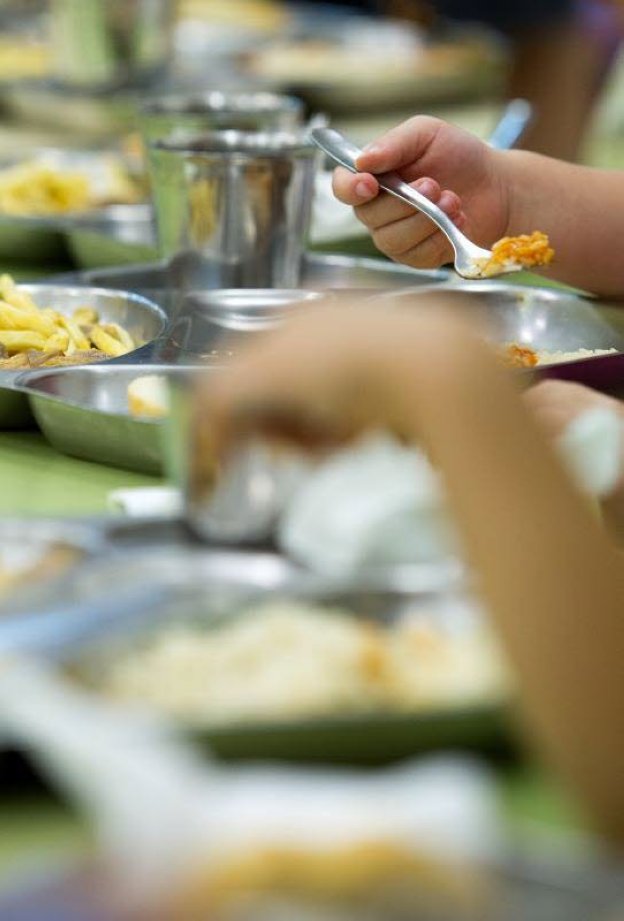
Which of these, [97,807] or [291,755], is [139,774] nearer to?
[97,807]

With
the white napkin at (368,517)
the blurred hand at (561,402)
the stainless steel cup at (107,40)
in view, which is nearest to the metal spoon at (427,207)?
the blurred hand at (561,402)

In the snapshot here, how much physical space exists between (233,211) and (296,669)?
1156 millimetres

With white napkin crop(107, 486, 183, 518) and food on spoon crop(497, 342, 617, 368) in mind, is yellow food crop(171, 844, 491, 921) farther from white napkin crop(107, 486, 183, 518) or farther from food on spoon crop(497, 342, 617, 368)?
food on spoon crop(497, 342, 617, 368)

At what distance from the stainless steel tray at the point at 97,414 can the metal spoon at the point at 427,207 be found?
1.35 feet

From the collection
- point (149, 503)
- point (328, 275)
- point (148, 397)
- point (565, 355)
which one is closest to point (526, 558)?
point (149, 503)

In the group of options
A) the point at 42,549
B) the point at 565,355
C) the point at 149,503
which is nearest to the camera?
the point at 42,549

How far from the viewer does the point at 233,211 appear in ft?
6.59

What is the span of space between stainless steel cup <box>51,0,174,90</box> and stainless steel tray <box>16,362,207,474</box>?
7.30ft

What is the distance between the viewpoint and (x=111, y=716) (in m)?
0.81

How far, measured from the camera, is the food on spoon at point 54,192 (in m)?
2.55

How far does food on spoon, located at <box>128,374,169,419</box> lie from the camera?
56.7 inches

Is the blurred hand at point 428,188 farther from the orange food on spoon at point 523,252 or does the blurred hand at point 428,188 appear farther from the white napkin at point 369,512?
the white napkin at point 369,512

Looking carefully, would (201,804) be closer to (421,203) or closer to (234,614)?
(234,614)

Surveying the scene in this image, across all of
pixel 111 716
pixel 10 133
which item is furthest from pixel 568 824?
pixel 10 133
